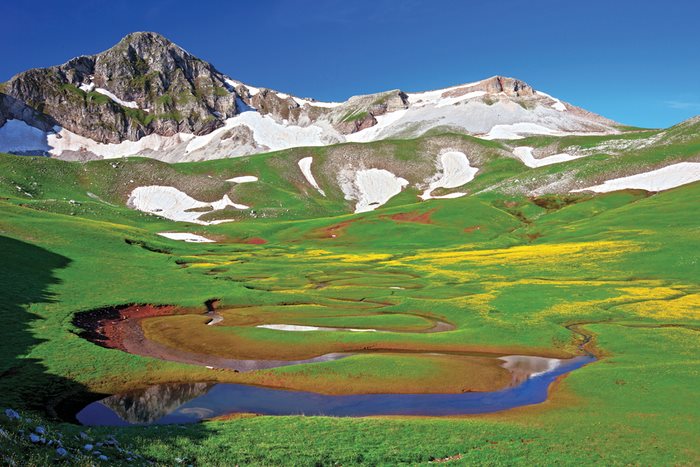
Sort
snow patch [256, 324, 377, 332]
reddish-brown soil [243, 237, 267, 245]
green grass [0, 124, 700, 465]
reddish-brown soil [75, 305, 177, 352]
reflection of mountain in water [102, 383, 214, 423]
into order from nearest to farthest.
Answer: green grass [0, 124, 700, 465]
reflection of mountain in water [102, 383, 214, 423]
reddish-brown soil [75, 305, 177, 352]
snow patch [256, 324, 377, 332]
reddish-brown soil [243, 237, 267, 245]

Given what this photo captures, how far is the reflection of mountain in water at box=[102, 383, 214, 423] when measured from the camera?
2761cm

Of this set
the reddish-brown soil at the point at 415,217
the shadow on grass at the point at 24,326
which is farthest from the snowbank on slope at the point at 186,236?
the shadow on grass at the point at 24,326

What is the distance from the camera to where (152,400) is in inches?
1177

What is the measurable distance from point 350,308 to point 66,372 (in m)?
31.9

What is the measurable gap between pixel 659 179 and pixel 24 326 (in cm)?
16496

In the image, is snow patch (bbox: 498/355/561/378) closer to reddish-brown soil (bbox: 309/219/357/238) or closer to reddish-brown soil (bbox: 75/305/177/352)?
reddish-brown soil (bbox: 75/305/177/352)

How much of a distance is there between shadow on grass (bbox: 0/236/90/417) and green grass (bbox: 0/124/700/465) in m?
0.18

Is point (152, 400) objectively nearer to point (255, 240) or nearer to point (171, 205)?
point (255, 240)

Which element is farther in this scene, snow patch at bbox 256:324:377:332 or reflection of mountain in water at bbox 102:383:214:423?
snow patch at bbox 256:324:377:332

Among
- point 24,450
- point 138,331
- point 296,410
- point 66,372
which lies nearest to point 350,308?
point 138,331

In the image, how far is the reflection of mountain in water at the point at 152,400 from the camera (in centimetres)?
2761

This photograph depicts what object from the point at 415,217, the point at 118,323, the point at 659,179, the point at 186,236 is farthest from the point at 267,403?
the point at 659,179

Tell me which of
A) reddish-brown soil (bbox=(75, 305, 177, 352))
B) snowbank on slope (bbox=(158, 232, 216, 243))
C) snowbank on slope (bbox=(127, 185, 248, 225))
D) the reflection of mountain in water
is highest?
snowbank on slope (bbox=(127, 185, 248, 225))

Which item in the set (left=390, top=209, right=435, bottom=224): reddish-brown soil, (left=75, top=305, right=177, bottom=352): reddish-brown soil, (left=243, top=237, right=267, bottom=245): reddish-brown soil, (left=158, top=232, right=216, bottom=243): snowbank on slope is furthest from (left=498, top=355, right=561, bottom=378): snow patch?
(left=158, top=232, right=216, bottom=243): snowbank on slope
